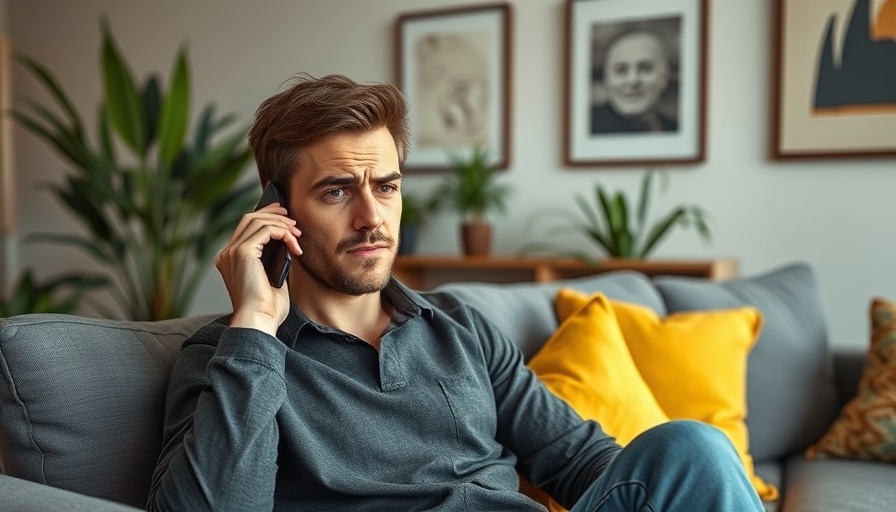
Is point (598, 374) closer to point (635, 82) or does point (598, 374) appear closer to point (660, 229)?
point (660, 229)

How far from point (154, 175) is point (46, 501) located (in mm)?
2672

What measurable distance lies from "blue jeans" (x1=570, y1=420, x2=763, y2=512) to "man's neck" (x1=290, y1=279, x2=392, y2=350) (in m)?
0.45

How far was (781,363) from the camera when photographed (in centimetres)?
232

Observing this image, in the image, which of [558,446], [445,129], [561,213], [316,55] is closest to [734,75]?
[561,213]

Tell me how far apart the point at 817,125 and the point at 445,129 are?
1.49 meters

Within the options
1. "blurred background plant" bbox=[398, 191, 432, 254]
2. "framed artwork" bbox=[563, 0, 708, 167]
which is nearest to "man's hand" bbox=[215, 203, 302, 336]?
"blurred background plant" bbox=[398, 191, 432, 254]

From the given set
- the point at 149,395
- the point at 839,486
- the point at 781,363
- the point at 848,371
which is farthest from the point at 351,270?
the point at 848,371

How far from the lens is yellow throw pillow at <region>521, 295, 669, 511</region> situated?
1807 millimetres

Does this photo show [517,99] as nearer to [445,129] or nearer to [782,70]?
[445,129]

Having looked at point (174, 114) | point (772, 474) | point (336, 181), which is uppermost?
point (174, 114)

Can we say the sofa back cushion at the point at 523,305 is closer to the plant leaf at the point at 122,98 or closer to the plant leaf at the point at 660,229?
the plant leaf at the point at 660,229

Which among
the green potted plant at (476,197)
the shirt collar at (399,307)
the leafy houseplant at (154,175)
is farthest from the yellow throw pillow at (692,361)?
the leafy houseplant at (154,175)

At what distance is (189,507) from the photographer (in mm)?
1135

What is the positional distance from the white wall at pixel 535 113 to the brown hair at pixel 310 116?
7.26 feet
